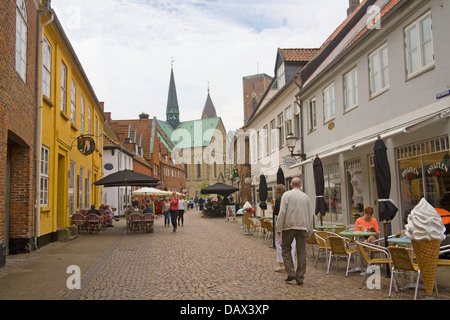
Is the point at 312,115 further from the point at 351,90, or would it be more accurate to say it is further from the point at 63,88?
the point at 63,88

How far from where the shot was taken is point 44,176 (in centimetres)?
1311

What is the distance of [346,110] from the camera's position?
544 inches

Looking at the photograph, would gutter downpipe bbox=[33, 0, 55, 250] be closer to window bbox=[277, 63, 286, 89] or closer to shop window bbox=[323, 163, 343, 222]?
shop window bbox=[323, 163, 343, 222]

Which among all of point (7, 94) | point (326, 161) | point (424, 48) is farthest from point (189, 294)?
point (326, 161)

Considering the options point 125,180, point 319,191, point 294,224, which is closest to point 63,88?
point 125,180

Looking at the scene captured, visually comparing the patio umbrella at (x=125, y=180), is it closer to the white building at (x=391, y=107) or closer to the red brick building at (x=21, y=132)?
the red brick building at (x=21, y=132)

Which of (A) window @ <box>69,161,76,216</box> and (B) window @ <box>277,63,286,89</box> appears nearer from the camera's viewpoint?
(A) window @ <box>69,161,76,216</box>

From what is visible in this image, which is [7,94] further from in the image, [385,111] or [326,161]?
[326,161]

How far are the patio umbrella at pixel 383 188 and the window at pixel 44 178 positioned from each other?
952 cm

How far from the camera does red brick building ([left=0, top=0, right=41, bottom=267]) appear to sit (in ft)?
31.9

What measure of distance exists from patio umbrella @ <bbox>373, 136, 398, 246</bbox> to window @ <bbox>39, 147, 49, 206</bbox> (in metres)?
9.52

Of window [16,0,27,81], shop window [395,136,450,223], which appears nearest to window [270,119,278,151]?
shop window [395,136,450,223]
